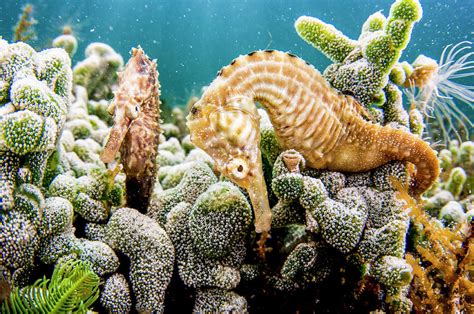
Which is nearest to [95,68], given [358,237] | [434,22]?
[358,237]

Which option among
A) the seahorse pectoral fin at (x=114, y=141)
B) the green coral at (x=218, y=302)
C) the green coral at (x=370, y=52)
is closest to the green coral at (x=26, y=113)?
the seahorse pectoral fin at (x=114, y=141)

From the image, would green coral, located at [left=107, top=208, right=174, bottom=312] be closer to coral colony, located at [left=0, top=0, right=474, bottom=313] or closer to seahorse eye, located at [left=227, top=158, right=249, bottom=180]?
coral colony, located at [left=0, top=0, right=474, bottom=313]

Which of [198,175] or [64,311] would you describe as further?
[198,175]

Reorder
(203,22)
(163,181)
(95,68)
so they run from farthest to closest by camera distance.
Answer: (203,22) < (95,68) < (163,181)

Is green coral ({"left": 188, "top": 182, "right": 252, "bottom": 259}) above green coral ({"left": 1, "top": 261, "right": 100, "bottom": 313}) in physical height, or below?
above

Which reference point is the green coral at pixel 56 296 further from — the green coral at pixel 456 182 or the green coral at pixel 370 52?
the green coral at pixel 456 182

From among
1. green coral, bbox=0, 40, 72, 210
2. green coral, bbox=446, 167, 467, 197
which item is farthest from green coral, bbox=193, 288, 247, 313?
green coral, bbox=446, 167, 467, 197

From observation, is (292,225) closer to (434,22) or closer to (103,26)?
(434,22)

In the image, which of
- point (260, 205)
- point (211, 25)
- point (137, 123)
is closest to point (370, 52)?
point (260, 205)

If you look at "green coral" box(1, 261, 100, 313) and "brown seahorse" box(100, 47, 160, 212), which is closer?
"green coral" box(1, 261, 100, 313)
